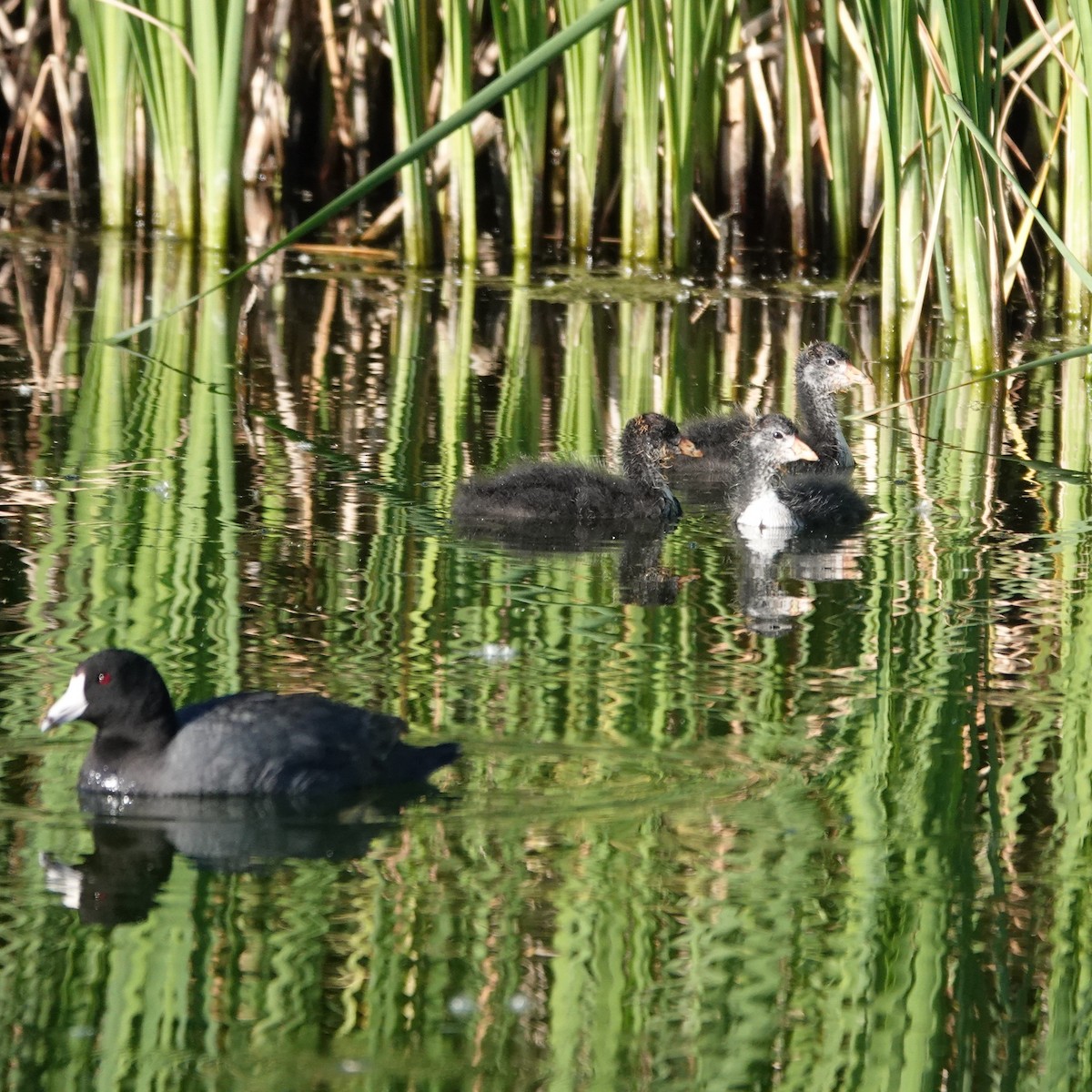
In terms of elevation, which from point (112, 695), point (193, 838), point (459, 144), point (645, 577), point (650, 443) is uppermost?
point (459, 144)

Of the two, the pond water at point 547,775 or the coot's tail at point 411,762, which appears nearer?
the pond water at point 547,775

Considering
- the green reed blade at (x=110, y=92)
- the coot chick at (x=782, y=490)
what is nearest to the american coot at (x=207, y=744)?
the coot chick at (x=782, y=490)

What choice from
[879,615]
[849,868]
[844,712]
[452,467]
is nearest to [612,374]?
[452,467]

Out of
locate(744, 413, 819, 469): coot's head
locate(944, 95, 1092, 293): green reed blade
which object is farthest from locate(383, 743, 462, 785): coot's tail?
locate(744, 413, 819, 469): coot's head

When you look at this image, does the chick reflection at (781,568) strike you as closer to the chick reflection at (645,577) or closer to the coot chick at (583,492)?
the chick reflection at (645,577)

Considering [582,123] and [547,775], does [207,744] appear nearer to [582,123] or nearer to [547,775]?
[547,775]

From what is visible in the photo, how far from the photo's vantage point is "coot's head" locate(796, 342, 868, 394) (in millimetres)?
9000

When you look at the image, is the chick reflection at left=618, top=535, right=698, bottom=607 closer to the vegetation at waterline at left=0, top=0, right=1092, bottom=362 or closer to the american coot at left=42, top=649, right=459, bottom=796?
the american coot at left=42, top=649, right=459, bottom=796

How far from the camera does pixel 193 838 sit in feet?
15.1

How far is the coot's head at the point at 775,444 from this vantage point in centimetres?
782

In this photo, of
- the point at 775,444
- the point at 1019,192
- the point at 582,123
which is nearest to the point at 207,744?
the point at 775,444

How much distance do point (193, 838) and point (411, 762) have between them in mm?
538

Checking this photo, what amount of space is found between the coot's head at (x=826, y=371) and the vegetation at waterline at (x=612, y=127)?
3.27ft

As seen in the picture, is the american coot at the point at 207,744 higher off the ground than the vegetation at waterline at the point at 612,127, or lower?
lower
